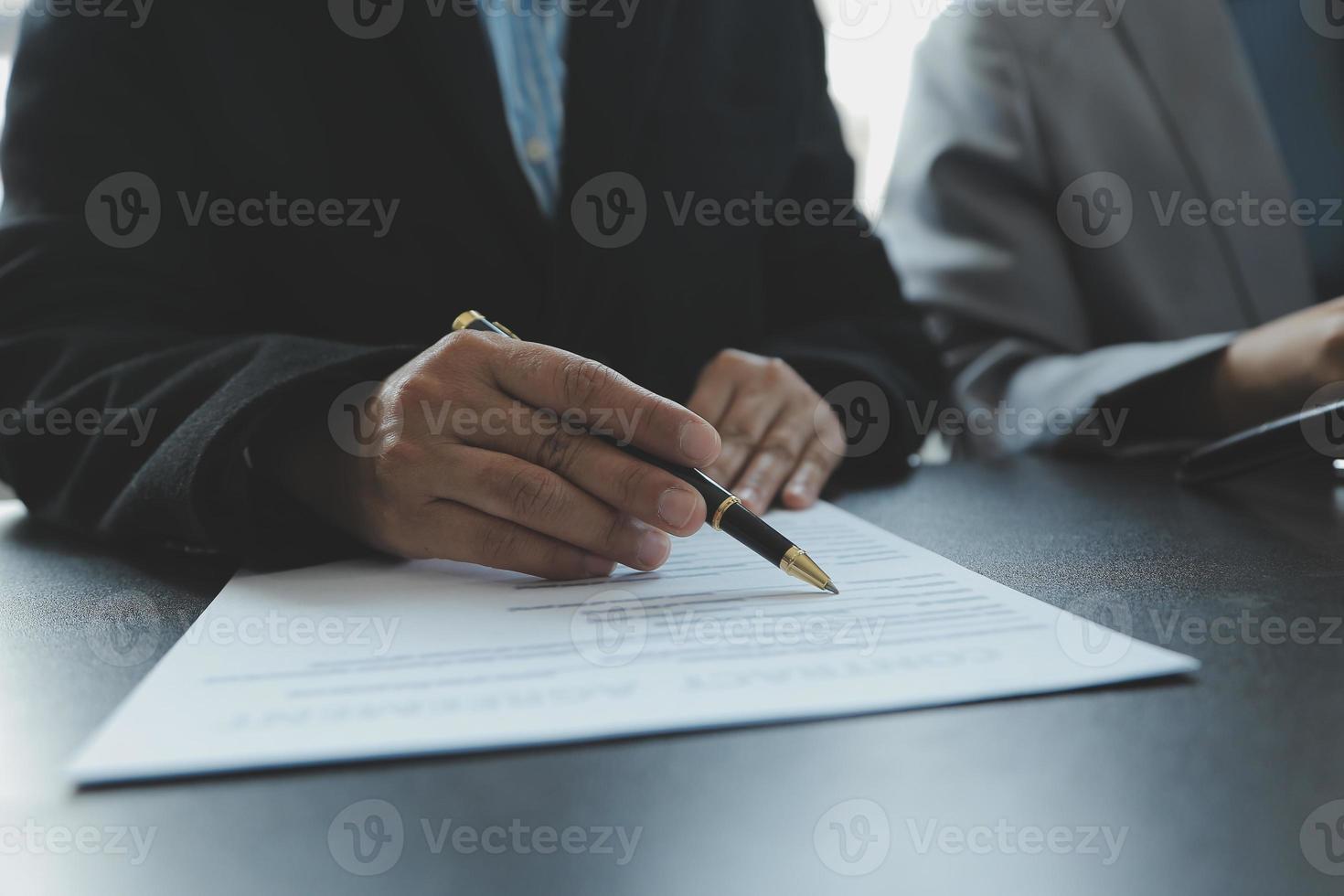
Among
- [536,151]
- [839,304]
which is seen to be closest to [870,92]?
[839,304]

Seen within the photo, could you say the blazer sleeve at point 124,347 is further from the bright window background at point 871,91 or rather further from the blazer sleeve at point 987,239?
the bright window background at point 871,91

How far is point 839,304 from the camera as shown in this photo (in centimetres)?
100

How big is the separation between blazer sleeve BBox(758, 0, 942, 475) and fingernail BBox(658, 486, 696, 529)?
14.8 inches

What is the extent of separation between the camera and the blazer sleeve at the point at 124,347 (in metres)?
0.51

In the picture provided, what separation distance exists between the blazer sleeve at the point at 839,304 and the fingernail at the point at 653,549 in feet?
1.23

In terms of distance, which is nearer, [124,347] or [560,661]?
[560,661]

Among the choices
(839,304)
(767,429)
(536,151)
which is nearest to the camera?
(767,429)

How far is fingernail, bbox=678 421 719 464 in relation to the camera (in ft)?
1.54

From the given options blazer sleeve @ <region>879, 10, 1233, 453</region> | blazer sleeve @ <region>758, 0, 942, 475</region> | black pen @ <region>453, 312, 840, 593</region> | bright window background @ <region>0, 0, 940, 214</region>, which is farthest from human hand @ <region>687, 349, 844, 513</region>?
bright window background @ <region>0, 0, 940, 214</region>

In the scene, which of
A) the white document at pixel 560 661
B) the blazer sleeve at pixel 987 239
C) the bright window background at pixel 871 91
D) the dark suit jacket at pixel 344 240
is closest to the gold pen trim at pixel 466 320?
the dark suit jacket at pixel 344 240

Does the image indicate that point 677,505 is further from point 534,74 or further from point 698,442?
point 534,74

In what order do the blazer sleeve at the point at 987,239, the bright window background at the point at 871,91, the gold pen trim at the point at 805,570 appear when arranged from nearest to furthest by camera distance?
1. the gold pen trim at the point at 805,570
2. the blazer sleeve at the point at 987,239
3. the bright window background at the point at 871,91

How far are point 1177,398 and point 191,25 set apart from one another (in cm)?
90

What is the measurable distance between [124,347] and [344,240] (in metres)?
0.23
